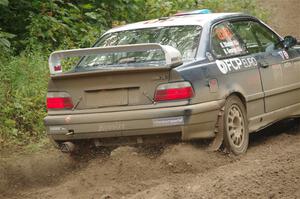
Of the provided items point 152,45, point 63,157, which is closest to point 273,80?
point 152,45

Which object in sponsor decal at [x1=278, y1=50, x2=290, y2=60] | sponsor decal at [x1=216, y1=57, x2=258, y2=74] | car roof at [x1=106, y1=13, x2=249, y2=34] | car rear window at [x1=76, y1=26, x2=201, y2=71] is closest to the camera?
car rear window at [x1=76, y1=26, x2=201, y2=71]

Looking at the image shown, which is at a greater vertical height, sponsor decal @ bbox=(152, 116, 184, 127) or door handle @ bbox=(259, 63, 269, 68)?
door handle @ bbox=(259, 63, 269, 68)

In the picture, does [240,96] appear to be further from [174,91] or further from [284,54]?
[284,54]

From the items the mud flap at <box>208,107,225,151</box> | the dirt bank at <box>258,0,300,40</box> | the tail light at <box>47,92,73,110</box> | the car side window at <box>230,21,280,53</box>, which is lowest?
the dirt bank at <box>258,0,300,40</box>

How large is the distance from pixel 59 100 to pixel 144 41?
1.28 m

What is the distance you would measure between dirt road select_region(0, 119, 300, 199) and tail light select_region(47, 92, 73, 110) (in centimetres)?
69

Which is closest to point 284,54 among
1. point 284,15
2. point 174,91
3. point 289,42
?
point 289,42

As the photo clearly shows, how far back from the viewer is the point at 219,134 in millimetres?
6434

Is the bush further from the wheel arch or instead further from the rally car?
the wheel arch

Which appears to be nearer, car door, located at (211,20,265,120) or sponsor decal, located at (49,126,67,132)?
sponsor decal, located at (49,126,67,132)

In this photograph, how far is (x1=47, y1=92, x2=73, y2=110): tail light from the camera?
21.1 feet

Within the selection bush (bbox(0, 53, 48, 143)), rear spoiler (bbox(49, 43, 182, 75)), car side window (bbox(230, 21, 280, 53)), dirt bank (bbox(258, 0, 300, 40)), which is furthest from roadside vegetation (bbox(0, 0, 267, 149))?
dirt bank (bbox(258, 0, 300, 40))

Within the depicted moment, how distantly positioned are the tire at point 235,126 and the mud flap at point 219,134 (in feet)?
0.14

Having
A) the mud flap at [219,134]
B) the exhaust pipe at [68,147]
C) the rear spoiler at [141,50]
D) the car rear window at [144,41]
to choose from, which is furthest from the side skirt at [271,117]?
the exhaust pipe at [68,147]
